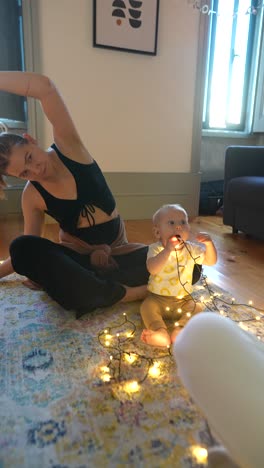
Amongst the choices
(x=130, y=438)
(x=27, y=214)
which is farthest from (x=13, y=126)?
(x=130, y=438)

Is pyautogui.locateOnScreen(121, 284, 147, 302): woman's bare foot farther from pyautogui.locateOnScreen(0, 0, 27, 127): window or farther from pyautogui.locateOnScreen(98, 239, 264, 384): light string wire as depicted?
pyautogui.locateOnScreen(0, 0, 27, 127): window

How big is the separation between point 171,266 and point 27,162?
1.62ft

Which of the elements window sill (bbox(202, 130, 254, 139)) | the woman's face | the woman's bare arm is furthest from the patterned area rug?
window sill (bbox(202, 130, 254, 139))

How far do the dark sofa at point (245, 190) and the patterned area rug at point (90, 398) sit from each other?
39.7 inches

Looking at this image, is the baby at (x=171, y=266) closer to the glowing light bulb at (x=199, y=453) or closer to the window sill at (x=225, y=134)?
the glowing light bulb at (x=199, y=453)

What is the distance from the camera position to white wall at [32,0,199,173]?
2193 mm

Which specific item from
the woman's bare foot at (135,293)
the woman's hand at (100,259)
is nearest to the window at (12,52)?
the woman's hand at (100,259)

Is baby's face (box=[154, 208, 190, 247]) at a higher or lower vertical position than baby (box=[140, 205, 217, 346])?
higher

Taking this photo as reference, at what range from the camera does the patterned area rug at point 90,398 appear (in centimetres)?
55

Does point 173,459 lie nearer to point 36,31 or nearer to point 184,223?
point 184,223

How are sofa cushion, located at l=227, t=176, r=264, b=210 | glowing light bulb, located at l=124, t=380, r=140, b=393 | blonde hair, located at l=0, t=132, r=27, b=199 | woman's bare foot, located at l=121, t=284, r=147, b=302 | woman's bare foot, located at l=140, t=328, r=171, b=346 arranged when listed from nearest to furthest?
glowing light bulb, located at l=124, t=380, r=140, b=393
woman's bare foot, located at l=140, t=328, r=171, b=346
blonde hair, located at l=0, t=132, r=27, b=199
woman's bare foot, located at l=121, t=284, r=147, b=302
sofa cushion, located at l=227, t=176, r=264, b=210

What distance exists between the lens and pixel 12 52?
2.27 metres

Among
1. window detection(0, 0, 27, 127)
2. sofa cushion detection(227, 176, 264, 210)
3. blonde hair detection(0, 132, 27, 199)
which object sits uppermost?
window detection(0, 0, 27, 127)

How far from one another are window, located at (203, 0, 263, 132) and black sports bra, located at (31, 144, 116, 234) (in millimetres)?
2190
